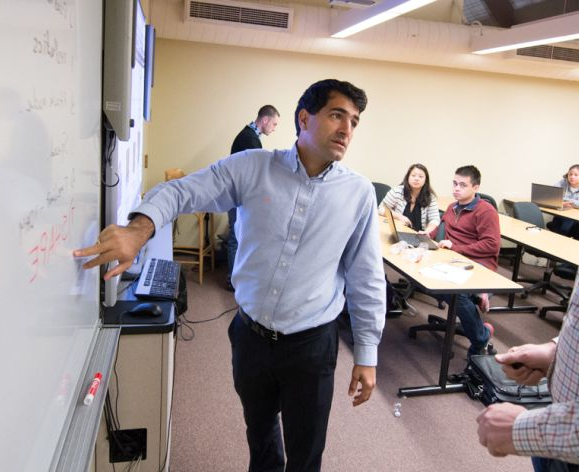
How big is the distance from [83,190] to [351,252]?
3.02 ft

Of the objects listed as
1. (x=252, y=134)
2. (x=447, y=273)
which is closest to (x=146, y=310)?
(x=447, y=273)

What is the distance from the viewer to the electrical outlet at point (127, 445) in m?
1.82

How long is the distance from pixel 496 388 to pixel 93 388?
2316 mm

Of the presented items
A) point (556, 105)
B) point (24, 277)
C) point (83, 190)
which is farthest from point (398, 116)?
point (24, 277)

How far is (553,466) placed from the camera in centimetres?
121

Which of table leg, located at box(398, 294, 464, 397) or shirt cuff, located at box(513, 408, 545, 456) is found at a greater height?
shirt cuff, located at box(513, 408, 545, 456)

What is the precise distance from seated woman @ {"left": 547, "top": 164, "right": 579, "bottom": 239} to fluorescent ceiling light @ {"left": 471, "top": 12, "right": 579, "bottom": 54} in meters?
1.89

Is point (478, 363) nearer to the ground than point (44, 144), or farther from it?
nearer to the ground

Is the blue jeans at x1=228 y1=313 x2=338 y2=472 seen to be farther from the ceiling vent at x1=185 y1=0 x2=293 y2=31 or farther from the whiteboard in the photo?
the ceiling vent at x1=185 y1=0 x2=293 y2=31

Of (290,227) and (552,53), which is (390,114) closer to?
(552,53)

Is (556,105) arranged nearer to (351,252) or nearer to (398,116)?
(398,116)

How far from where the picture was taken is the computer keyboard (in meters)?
1.93

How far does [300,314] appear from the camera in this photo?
161 centimetres

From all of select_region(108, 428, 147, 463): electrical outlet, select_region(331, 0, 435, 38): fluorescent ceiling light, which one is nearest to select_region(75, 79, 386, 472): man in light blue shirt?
select_region(108, 428, 147, 463): electrical outlet
